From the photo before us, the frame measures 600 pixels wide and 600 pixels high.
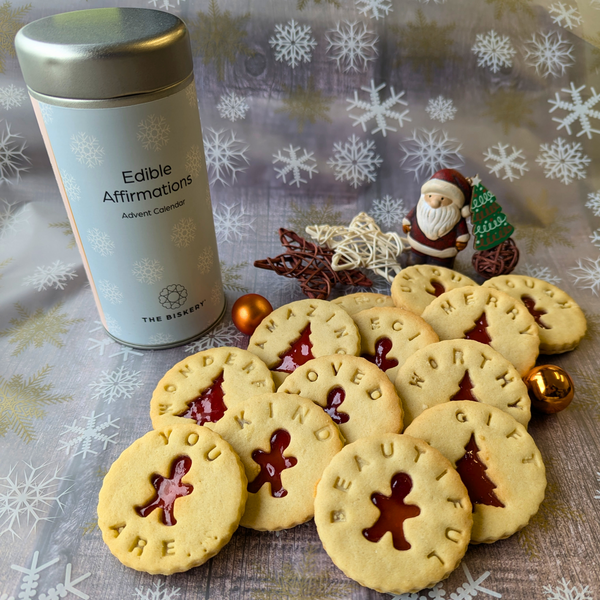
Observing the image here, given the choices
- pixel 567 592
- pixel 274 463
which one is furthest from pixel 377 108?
pixel 567 592

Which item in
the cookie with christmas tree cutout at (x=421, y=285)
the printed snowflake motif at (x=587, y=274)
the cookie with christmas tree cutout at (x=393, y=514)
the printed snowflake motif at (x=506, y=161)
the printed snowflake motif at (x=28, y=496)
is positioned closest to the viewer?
the cookie with christmas tree cutout at (x=393, y=514)

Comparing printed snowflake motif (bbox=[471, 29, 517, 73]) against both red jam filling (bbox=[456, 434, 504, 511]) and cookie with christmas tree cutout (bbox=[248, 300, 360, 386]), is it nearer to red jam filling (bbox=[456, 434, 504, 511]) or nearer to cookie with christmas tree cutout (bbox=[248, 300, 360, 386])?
cookie with christmas tree cutout (bbox=[248, 300, 360, 386])

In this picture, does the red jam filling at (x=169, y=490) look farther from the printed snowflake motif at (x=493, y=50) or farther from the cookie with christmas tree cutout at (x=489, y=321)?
the printed snowflake motif at (x=493, y=50)

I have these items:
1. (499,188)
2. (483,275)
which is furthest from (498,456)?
(499,188)

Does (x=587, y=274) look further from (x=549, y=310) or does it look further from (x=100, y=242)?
(x=100, y=242)

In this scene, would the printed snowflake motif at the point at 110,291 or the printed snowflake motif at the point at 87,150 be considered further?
the printed snowflake motif at the point at 110,291

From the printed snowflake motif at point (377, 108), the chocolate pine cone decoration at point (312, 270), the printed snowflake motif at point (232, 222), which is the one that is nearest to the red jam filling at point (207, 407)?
the chocolate pine cone decoration at point (312, 270)

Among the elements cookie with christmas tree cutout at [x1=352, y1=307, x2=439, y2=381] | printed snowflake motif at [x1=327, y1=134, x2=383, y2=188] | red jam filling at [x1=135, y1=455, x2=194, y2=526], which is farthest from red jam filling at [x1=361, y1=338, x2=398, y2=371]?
printed snowflake motif at [x1=327, y1=134, x2=383, y2=188]
